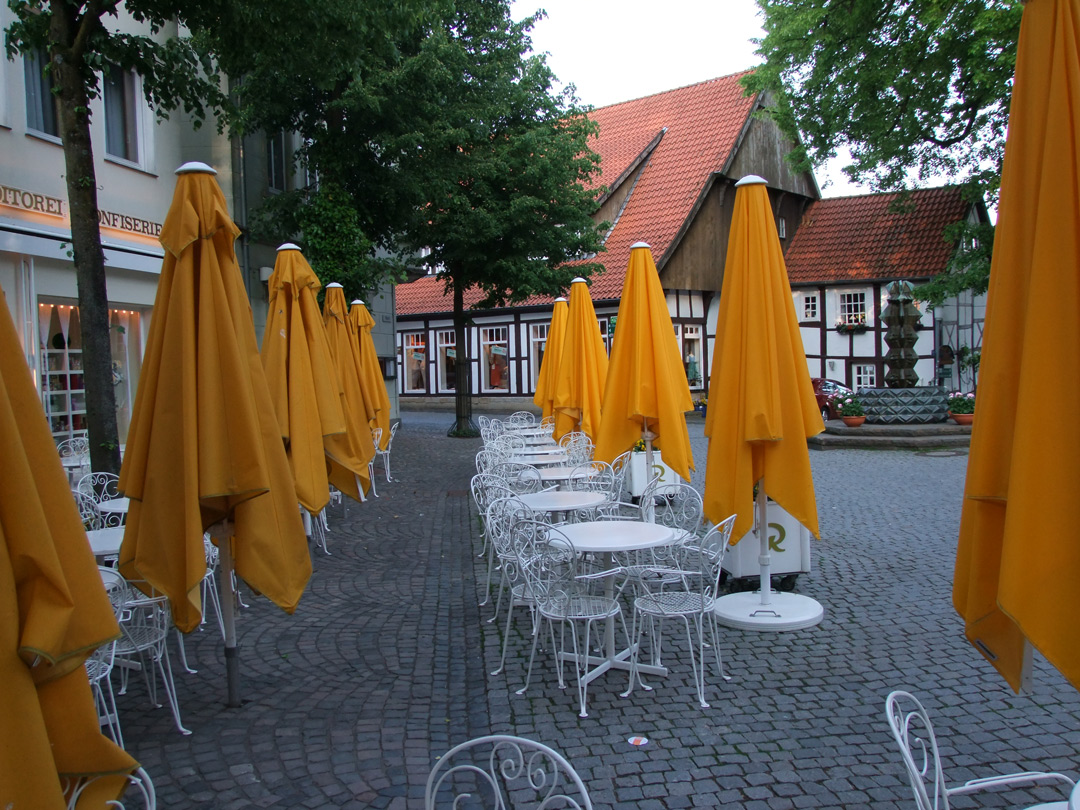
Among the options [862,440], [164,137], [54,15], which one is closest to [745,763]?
[54,15]

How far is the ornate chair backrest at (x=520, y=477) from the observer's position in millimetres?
7445

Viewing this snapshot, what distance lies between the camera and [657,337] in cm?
721

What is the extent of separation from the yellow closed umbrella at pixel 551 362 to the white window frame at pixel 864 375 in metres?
14.7

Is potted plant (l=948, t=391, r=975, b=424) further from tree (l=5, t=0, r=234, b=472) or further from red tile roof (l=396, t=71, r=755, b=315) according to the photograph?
tree (l=5, t=0, r=234, b=472)

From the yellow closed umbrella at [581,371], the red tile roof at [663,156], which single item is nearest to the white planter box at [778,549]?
the yellow closed umbrella at [581,371]

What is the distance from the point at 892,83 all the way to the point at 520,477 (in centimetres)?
1544

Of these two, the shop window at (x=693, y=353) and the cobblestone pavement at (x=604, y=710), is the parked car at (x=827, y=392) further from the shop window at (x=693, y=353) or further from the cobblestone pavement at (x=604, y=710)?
the cobblestone pavement at (x=604, y=710)

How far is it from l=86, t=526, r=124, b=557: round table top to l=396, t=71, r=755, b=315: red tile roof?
736 inches

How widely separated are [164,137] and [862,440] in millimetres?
13720

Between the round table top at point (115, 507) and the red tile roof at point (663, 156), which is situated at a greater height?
the red tile roof at point (663, 156)

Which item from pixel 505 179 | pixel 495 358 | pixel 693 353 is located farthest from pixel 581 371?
pixel 495 358

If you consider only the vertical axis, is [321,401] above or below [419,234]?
below

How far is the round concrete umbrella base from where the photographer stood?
5.44m

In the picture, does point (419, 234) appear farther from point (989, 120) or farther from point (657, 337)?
point (989, 120)
